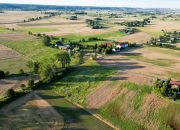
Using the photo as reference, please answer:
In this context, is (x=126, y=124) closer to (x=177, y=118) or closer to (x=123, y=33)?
(x=177, y=118)

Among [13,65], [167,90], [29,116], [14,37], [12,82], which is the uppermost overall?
[167,90]

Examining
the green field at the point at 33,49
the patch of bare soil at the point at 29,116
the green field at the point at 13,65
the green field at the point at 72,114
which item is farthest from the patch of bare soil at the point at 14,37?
the patch of bare soil at the point at 29,116

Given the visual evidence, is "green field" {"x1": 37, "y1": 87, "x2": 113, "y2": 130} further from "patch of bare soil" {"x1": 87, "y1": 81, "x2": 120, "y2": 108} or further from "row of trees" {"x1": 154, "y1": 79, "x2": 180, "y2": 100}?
"row of trees" {"x1": 154, "y1": 79, "x2": 180, "y2": 100}

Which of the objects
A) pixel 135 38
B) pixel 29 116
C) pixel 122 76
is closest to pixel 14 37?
pixel 135 38

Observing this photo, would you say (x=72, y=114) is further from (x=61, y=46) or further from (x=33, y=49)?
(x=33, y=49)

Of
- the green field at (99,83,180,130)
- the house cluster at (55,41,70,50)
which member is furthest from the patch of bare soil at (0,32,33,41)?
the green field at (99,83,180,130)

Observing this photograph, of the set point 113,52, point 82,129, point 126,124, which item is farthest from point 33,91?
point 113,52

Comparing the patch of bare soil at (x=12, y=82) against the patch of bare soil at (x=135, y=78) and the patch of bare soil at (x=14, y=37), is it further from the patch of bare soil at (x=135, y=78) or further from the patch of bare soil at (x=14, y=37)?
the patch of bare soil at (x=14, y=37)
